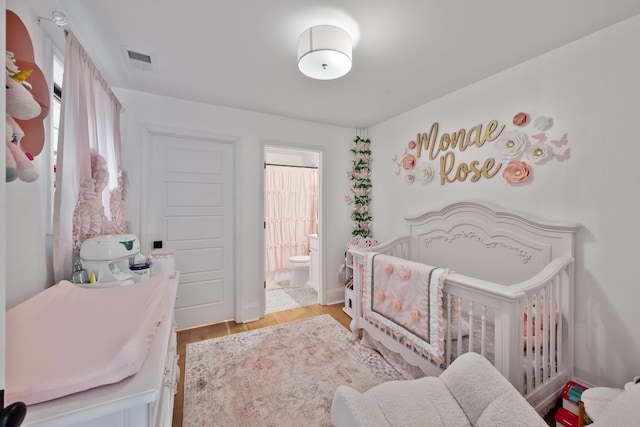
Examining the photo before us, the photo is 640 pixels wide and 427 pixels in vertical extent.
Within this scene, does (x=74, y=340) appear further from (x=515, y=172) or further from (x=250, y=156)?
(x=515, y=172)

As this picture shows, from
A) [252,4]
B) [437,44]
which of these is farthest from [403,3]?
[252,4]

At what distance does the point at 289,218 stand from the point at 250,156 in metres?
1.79

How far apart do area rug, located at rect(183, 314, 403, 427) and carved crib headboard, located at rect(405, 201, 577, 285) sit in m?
1.05

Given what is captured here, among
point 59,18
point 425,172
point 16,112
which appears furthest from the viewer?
point 425,172

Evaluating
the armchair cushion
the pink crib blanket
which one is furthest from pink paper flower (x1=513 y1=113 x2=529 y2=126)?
the armchair cushion

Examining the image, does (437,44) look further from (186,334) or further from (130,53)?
(186,334)

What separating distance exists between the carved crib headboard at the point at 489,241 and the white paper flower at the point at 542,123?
60cm

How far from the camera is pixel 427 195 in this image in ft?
8.93

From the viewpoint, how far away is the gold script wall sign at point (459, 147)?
2158mm

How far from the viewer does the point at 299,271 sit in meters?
4.11

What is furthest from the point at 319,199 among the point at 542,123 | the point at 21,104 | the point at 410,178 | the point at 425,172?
the point at 21,104

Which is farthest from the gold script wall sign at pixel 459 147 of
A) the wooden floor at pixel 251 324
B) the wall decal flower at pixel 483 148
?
the wooden floor at pixel 251 324

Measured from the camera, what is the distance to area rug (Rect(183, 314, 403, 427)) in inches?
64.2

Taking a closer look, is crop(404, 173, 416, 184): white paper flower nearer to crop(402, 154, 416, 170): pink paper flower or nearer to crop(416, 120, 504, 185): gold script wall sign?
crop(402, 154, 416, 170): pink paper flower
